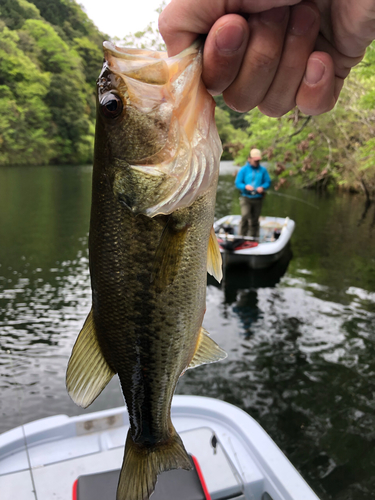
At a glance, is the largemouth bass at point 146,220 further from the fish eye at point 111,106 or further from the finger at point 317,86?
the finger at point 317,86

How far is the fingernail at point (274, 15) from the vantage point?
143 cm

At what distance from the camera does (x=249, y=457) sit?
117 inches

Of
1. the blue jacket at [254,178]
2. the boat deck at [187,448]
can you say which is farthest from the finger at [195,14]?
the blue jacket at [254,178]

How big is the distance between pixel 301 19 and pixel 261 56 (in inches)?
8.0

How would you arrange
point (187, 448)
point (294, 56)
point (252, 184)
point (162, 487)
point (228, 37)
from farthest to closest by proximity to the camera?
point (252, 184) < point (187, 448) < point (162, 487) < point (294, 56) < point (228, 37)

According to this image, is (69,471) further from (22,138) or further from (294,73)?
(22,138)

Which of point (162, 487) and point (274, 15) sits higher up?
point (274, 15)

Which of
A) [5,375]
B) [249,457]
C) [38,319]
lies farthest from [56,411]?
[249,457]

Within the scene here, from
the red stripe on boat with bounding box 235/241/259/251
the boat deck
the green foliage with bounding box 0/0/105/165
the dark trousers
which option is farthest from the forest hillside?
the boat deck

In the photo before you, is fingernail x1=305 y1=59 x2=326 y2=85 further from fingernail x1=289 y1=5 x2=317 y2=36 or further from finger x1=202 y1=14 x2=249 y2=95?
finger x1=202 y1=14 x2=249 y2=95

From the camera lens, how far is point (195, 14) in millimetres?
1361

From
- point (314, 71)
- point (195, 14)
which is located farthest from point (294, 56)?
point (195, 14)

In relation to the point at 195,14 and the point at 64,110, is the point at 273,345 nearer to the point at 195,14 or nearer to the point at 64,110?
the point at 195,14

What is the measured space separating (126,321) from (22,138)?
141ft
